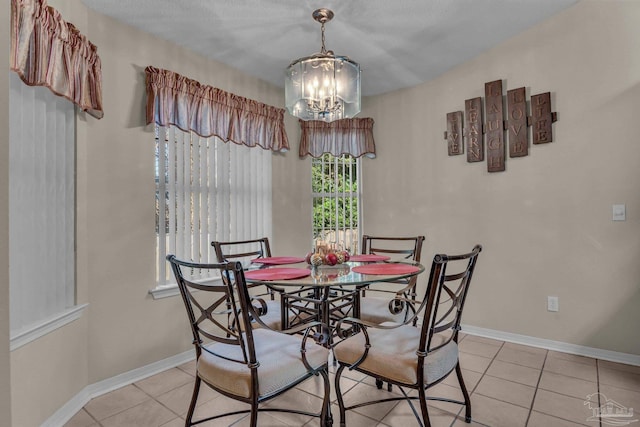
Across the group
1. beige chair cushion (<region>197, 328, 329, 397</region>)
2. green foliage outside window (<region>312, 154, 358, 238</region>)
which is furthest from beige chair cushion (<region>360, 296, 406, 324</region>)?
green foliage outside window (<region>312, 154, 358, 238</region>)

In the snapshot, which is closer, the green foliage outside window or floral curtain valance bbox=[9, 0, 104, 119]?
floral curtain valance bbox=[9, 0, 104, 119]

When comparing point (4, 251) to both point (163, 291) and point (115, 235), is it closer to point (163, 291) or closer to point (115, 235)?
point (115, 235)

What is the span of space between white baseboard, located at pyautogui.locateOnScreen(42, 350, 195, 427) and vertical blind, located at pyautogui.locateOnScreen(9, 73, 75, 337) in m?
0.54

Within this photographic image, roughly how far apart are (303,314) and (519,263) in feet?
6.32

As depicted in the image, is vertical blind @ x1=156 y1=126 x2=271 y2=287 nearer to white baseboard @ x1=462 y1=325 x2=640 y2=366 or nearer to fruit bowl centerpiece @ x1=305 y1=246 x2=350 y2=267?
fruit bowl centerpiece @ x1=305 y1=246 x2=350 y2=267

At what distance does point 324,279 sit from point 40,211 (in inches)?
61.1

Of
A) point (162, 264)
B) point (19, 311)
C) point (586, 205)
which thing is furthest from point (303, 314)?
point (586, 205)

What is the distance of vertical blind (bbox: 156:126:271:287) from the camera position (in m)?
2.59

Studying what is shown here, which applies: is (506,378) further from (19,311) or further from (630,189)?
(19,311)

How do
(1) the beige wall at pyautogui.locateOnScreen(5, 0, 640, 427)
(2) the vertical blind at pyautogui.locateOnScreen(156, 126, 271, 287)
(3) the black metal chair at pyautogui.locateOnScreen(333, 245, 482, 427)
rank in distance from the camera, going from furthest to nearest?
(2) the vertical blind at pyautogui.locateOnScreen(156, 126, 271, 287) < (1) the beige wall at pyautogui.locateOnScreen(5, 0, 640, 427) < (3) the black metal chair at pyautogui.locateOnScreen(333, 245, 482, 427)

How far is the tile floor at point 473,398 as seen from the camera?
72.0 inches

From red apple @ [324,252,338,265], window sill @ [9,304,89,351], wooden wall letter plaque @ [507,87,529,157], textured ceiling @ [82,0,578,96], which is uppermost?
textured ceiling @ [82,0,578,96]

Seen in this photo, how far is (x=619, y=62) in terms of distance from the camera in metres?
2.42

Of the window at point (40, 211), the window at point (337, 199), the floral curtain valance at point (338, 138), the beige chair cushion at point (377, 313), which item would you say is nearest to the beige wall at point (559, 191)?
the floral curtain valance at point (338, 138)
